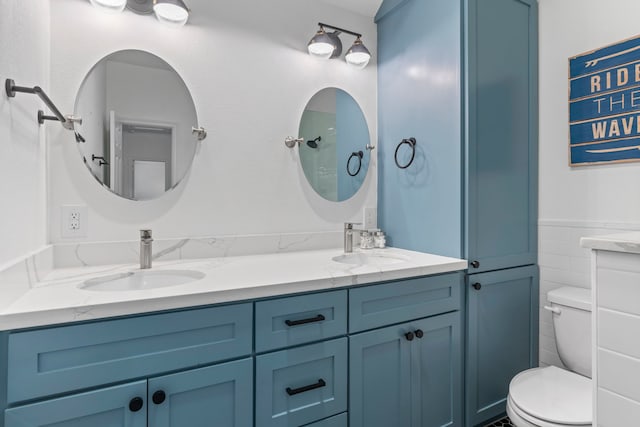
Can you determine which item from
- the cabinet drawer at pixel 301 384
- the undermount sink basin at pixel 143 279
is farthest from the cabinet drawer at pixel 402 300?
the undermount sink basin at pixel 143 279

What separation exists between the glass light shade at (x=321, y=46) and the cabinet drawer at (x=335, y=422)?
1.81m

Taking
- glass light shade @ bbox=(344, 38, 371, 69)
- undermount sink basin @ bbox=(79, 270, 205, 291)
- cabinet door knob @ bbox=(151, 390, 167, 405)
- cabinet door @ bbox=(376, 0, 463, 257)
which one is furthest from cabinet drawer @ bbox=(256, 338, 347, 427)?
glass light shade @ bbox=(344, 38, 371, 69)

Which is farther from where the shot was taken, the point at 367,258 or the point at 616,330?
the point at 367,258

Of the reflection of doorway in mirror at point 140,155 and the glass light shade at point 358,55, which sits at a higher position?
the glass light shade at point 358,55

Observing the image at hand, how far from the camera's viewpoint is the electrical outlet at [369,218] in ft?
6.99

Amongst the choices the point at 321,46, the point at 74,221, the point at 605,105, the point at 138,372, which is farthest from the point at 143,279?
the point at 605,105

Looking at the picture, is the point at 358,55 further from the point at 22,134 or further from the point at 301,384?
the point at 301,384

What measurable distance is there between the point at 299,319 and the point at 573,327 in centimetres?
133

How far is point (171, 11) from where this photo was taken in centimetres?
152

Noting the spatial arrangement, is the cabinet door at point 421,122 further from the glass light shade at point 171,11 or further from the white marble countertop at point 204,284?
the glass light shade at point 171,11

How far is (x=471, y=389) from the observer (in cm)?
163

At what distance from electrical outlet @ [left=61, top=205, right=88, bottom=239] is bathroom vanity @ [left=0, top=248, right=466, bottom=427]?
0.16m

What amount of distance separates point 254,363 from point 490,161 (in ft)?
4.75

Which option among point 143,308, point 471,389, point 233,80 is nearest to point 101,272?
point 143,308
